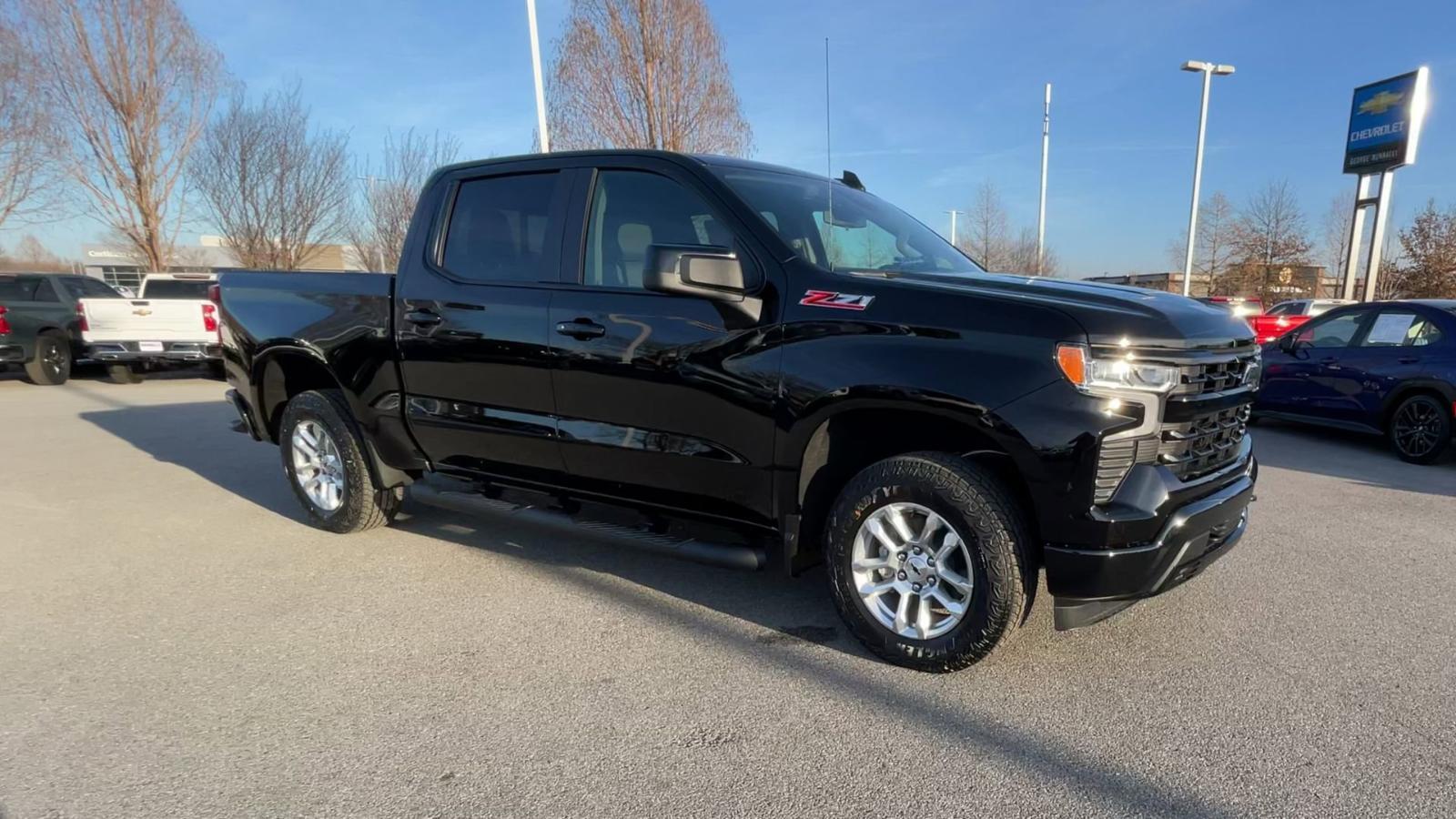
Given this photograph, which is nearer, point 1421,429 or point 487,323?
point 487,323

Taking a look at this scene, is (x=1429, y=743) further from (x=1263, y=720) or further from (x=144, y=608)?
(x=144, y=608)

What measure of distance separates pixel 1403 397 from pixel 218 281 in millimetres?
9543

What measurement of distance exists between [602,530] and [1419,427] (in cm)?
744

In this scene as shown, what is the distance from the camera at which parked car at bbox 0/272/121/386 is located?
12578 mm

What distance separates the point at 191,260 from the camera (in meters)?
45.6

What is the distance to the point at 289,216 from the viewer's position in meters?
22.7

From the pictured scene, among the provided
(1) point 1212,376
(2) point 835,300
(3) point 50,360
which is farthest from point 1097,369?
(3) point 50,360

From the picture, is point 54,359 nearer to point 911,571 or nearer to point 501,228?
point 501,228

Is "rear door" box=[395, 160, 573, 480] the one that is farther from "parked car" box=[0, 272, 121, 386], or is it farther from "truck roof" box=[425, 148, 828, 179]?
"parked car" box=[0, 272, 121, 386]

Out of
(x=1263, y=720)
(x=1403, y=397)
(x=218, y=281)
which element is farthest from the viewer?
(x=1403, y=397)

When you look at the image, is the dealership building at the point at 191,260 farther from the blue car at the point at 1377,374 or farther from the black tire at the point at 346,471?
the blue car at the point at 1377,374

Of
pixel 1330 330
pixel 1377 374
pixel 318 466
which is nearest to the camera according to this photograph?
pixel 318 466

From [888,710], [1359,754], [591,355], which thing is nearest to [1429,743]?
[1359,754]

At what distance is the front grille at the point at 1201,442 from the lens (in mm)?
2830
